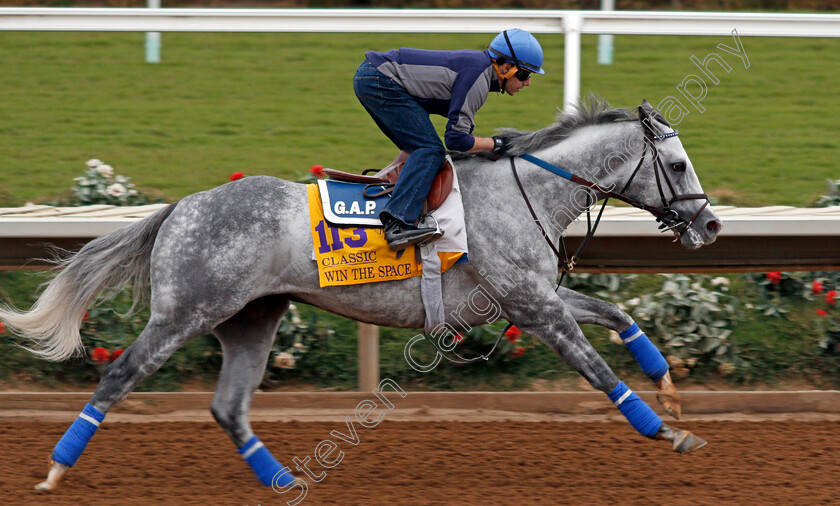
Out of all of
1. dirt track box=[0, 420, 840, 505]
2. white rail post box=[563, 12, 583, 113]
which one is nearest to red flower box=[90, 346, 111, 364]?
dirt track box=[0, 420, 840, 505]

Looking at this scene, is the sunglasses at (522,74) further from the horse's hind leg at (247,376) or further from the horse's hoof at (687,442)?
the horse's hoof at (687,442)

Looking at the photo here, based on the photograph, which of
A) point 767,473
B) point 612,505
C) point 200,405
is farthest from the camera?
point 200,405

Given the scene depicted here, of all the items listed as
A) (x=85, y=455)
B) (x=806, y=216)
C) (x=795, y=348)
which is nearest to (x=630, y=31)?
(x=806, y=216)

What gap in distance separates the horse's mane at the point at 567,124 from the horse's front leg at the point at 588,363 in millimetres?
795

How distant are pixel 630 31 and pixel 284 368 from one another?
3454 millimetres

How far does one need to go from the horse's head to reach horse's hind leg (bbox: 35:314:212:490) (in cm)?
231

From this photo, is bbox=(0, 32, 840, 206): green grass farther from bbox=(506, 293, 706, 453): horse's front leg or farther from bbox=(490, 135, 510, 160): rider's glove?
Answer: bbox=(506, 293, 706, 453): horse's front leg

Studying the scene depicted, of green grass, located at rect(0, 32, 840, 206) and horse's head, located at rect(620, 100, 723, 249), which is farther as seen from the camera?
green grass, located at rect(0, 32, 840, 206)

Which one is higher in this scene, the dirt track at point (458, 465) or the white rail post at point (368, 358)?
the white rail post at point (368, 358)

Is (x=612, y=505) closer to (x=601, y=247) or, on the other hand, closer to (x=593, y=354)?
(x=593, y=354)

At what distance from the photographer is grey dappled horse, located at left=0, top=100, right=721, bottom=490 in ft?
14.8

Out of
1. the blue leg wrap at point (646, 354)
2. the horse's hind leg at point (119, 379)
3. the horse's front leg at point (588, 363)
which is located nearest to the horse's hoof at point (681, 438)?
the horse's front leg at point (588, 363)

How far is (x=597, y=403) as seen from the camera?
5.80m

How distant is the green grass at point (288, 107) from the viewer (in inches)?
329
